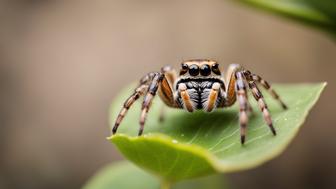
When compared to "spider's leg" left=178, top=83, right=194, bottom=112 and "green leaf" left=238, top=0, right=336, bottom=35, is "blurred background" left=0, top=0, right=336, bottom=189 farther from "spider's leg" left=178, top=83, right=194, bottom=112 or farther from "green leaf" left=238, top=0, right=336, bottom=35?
"green leaf" left=238, top=0, right=336, bottom=35

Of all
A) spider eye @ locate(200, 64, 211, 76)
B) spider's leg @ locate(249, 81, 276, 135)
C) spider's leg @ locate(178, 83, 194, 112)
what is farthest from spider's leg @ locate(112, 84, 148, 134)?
spider's leg @ locate(249, 81, 276, 135)

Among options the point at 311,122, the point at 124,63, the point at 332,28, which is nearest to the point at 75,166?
the point at 124,63

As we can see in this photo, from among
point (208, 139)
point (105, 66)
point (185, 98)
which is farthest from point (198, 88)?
point (105, 66)

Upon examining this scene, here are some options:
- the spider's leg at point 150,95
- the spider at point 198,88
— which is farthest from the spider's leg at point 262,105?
the spider's leg at point 150,95

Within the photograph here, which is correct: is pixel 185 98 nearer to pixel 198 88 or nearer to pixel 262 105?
pixel 198 88

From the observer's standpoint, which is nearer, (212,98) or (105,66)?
(212,98)

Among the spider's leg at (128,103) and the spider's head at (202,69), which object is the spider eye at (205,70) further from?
the spider's leg at (128,103)

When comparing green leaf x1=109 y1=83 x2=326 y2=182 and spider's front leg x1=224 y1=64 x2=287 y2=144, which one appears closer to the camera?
green leaf x1=109 y1=83 x2=326 y2=182

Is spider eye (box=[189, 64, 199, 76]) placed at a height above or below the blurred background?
above
